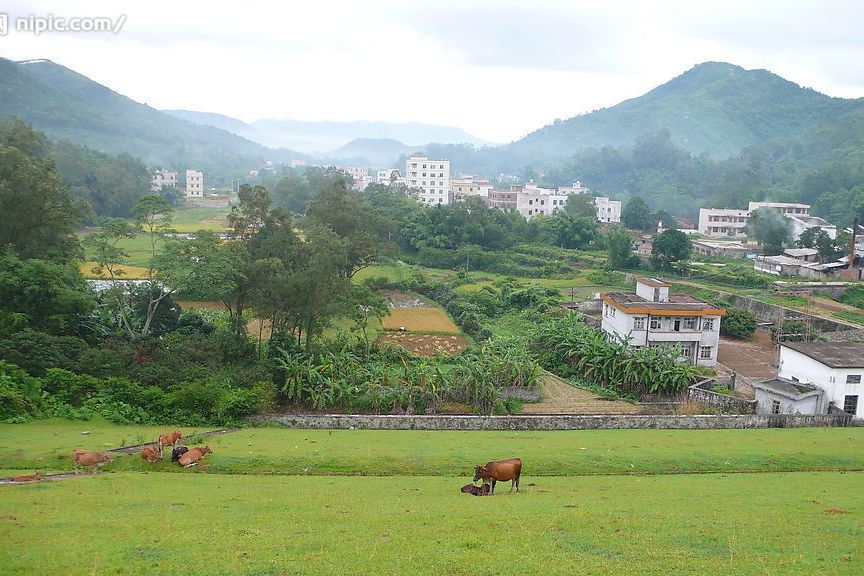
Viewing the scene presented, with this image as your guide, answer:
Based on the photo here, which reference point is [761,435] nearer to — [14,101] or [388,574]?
[388,574]

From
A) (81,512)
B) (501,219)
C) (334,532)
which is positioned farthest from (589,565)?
(501,219)

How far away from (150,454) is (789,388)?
2183 centimetres

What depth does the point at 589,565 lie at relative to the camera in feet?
35.8

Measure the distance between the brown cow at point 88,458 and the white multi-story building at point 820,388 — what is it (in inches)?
Result: 871

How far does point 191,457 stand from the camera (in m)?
17.3

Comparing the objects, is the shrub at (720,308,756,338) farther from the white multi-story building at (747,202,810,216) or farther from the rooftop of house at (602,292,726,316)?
the white multi-story building at (747,202,810,216)

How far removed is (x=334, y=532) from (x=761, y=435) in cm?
1590

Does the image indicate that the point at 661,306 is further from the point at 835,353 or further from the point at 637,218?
the point at 637,218

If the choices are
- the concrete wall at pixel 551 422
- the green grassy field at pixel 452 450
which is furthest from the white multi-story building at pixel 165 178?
the green grassy field at pixel 452 450

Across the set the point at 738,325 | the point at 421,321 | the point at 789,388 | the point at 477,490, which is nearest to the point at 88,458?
the point at 477,490

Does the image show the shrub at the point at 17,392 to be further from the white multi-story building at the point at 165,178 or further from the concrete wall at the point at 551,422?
the white multi-story building at the point at 165,178

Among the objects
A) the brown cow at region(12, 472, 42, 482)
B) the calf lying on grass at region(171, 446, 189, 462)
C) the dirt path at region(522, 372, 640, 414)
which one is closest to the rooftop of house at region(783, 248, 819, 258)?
the dirt path at region(522, 372, 640, 414)

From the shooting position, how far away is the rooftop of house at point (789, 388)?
26672mm

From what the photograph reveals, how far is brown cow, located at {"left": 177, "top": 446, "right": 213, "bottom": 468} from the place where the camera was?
17.2 metres
